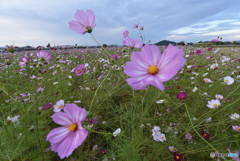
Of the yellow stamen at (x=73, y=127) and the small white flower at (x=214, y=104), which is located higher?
the yellow stamen at (x=73, y=127)

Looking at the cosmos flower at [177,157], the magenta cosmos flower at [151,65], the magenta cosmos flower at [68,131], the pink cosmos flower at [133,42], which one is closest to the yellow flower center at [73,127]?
the magenta cosmos flower at [68,131]

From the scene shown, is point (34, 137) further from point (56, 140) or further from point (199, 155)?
point (199, 155)

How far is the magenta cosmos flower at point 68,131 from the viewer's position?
45cm

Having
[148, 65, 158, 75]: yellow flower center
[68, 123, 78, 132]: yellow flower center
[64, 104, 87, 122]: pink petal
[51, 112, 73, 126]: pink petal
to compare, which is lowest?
[68, 123, 78, 132]: yellow flower center

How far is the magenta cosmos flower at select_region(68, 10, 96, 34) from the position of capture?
0.73m

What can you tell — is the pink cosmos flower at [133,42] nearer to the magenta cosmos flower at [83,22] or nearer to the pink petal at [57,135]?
the magenta cosmos flower at [83,22]

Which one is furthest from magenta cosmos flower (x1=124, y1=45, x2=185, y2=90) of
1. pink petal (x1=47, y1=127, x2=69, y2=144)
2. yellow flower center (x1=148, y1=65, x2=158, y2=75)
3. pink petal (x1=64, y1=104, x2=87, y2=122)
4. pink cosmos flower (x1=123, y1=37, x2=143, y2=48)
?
pink cosmos flower (x1=123, y1=37, x2=143, y2=48)

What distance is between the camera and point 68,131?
492 millimetres

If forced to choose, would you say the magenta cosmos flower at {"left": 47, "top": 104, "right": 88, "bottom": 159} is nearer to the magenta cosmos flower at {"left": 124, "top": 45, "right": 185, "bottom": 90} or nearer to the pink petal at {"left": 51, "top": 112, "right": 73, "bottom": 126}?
the pink petal at {"left": 51, "top": 112, "right": 73, "bottom": 126}

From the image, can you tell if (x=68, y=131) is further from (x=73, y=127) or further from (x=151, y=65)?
(x=151, y=65)

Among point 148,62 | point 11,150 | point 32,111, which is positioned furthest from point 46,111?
point 148,62

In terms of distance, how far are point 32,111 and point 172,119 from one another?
3.26 feet

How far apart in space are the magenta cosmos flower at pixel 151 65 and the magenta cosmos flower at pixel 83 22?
1.34ft

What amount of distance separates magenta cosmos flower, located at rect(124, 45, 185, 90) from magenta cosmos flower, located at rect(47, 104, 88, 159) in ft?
0.61
